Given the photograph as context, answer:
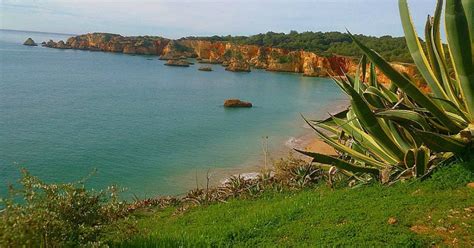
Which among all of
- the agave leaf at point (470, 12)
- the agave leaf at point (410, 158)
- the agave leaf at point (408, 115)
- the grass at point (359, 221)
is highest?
the agave leaf at point (470, 12)

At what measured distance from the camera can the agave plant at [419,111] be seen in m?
5.05

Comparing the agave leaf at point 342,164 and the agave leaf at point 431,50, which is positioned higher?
the agave leaf at point 431,50

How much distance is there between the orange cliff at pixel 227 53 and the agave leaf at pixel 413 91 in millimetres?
31583

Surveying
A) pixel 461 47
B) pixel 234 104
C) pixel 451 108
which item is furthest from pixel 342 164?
pixel 234 104

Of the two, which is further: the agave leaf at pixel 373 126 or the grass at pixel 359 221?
the agave leaf at pixel 373 126

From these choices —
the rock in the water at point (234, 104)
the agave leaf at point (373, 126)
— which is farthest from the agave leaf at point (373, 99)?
the rock in the water at point (234, 104)

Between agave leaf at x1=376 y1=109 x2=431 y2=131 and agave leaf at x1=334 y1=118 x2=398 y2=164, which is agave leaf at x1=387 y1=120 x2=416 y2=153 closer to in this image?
agave leaf at x1=334 y1=118 x2=398 y2=164

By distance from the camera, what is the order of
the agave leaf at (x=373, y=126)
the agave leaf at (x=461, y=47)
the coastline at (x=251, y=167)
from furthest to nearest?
1. the coastline at (x=251, y=167)
2. the agave leaf at (x=373, y=126)
3. the agave leaf at (x=461, y=47)

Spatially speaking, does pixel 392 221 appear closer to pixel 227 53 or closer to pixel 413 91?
pixel 413 91

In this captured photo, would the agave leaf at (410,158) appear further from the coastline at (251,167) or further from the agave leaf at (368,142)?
the coastline at (251,167)

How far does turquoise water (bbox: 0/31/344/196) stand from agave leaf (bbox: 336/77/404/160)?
24.4ft

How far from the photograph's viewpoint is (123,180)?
43.0ft

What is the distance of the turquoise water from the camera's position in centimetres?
1441

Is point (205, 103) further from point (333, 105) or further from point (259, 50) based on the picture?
point (259, 50)
